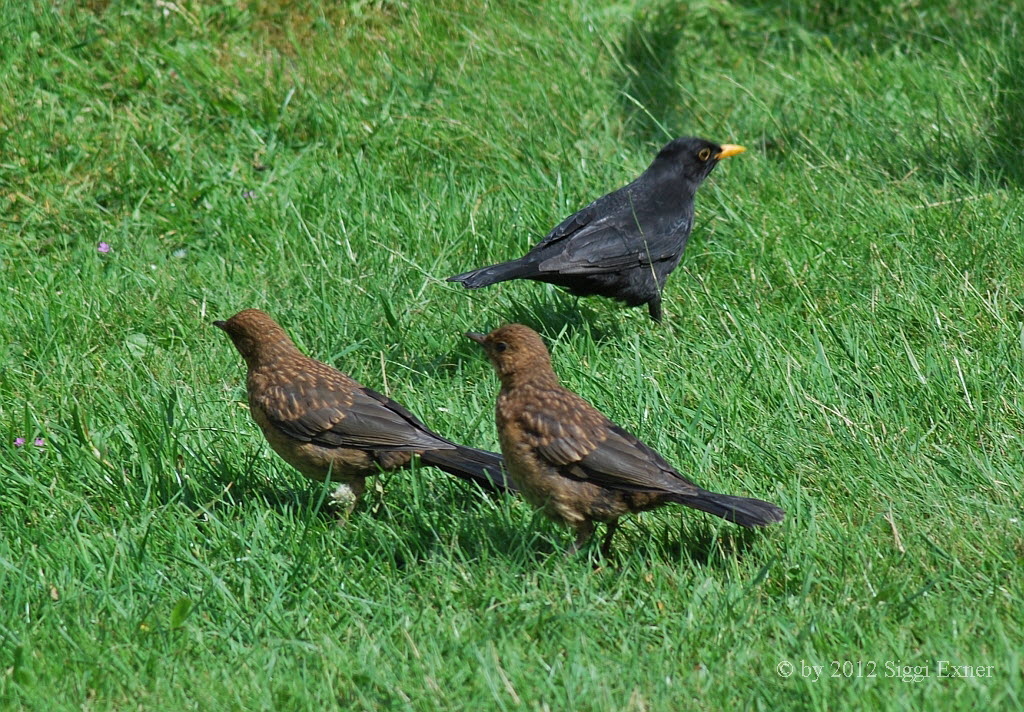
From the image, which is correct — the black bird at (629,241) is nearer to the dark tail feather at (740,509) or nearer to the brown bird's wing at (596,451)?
the brown bird's wing at (596,451)

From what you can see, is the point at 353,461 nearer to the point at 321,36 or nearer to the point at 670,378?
the point at 670,378

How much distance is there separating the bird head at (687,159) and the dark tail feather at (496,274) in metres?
1.22

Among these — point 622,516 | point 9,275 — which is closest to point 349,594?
point 622,516

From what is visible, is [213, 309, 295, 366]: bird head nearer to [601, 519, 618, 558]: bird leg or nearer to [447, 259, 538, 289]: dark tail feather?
[447, 259, 538, 289]: dark tail feather

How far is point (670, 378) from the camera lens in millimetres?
5043

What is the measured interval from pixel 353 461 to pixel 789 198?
3.04 m

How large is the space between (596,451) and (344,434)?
3.35 ft

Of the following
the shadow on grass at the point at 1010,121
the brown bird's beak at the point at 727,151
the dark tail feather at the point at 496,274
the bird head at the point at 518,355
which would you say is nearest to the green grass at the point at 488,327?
the shadow on grass at the point at 1010,121

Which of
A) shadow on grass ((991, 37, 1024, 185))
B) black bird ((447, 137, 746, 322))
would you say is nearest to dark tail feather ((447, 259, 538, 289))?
black bird ((447, 137, 746, 322))

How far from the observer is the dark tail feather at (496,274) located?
5.30 meters

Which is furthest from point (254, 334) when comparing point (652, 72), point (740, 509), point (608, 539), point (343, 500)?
point (652, 72)

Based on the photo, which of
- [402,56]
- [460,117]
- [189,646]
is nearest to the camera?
[189,646]

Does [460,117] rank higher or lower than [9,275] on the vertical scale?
higher

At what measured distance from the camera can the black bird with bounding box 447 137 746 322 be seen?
5.53 m
